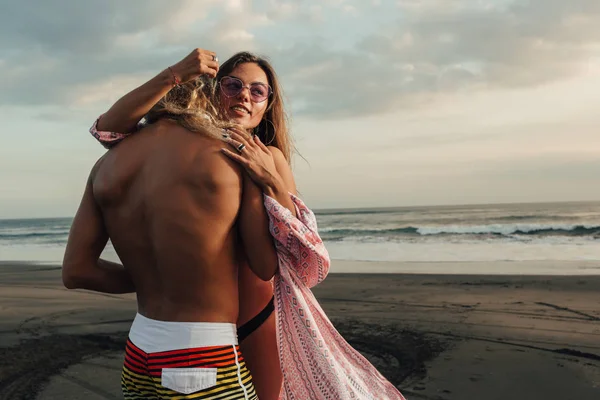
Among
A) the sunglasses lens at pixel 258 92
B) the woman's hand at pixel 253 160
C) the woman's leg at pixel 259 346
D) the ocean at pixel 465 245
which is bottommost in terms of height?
the ocean at pixel 465 245

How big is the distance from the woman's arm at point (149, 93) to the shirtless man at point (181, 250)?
0.06 meters

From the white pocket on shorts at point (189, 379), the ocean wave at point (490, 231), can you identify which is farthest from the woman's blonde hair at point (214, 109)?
the ocean wave at point (490, 231)

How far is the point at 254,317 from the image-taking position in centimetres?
190

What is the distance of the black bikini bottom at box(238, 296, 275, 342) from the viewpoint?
A: 1.88m

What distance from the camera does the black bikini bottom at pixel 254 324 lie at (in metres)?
1.88

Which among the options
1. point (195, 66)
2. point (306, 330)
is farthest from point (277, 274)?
point (195, 66)

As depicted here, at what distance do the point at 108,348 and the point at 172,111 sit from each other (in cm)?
474

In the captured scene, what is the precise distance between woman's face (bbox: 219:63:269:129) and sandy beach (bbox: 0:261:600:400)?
9.93 ft

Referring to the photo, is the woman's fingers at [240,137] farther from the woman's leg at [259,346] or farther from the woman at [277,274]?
the woman's leg at [259,346]

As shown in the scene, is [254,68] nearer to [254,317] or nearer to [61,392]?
[254,317]

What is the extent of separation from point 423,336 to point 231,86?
4.65 metres

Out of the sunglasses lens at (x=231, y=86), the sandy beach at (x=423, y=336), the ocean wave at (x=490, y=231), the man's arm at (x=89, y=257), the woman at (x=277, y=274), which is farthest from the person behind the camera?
the ocean wave at (x=490, y=231)

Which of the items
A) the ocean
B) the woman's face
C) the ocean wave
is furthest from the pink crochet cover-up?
the ocean wave

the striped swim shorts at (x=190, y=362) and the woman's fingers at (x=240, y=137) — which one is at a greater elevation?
the woman's fingers at (x=240, y=137)
